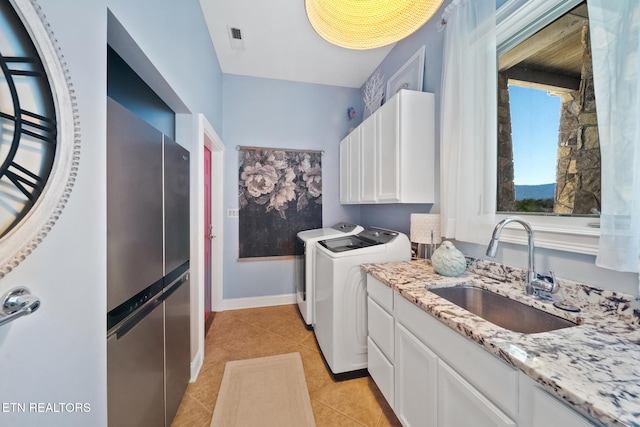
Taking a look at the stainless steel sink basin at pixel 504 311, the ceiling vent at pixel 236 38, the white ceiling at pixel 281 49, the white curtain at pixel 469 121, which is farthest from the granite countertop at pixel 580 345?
the ceiling vent at pixel 236 38

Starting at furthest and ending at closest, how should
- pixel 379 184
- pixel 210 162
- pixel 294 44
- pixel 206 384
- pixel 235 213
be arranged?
pixel 235 213 < pixel 210 162 < pixel 294 44 < pixel 379 184 < pixel 206 384

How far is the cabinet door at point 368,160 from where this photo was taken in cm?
208

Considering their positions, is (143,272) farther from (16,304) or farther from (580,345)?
(580,345)

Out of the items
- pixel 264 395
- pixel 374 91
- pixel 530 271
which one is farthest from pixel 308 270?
pixel 374 91

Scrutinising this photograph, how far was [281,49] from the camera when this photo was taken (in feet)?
7.84

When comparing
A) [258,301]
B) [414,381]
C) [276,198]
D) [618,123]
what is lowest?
[258,301]

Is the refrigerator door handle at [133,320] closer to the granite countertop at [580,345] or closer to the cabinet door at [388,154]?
the granite countertop at [580,345]

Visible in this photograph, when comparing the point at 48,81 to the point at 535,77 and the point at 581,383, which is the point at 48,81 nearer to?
the point at 581,383

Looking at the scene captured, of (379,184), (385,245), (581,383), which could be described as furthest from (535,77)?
(581,383)

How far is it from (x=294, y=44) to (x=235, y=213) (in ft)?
6.54

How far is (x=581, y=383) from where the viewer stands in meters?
0.54

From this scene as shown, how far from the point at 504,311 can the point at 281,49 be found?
2.88 metres

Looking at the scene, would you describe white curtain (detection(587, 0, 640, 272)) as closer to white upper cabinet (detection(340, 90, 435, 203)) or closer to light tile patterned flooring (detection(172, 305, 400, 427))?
white upper cabinet (detection(340, 90, 435, 203))

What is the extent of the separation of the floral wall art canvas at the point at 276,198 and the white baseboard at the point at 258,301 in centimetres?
55
